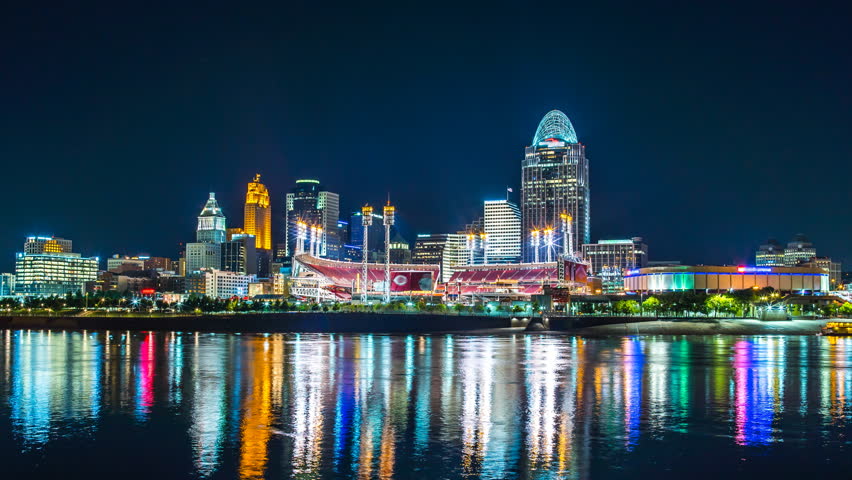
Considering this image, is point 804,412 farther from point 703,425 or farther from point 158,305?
point 158,305

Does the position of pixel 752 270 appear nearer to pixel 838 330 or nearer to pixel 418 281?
pixel 418 281

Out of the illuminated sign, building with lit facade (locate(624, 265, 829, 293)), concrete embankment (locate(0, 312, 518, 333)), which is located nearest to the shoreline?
concrete embankment (locate(0, 312, 518, 333))

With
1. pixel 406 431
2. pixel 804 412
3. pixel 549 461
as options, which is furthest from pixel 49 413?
pixel 804 412

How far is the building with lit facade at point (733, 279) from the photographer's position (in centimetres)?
17738

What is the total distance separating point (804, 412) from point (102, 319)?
10912cm

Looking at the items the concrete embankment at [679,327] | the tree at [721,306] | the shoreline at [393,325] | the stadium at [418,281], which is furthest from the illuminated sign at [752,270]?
the concrete embankment at [679,327]

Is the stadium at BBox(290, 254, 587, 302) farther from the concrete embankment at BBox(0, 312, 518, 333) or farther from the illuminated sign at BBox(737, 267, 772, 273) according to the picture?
the concrete embankment at BBox(0, 312, 518, 333)

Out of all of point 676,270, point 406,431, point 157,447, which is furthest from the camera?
Result: point 676,270

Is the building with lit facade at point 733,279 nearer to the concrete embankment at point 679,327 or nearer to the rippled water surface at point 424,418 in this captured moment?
the concrete embankment at point 679,327

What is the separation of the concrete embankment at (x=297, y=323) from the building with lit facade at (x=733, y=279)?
274ft

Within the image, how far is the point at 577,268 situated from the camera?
191 meters

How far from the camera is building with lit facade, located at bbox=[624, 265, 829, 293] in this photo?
177 m

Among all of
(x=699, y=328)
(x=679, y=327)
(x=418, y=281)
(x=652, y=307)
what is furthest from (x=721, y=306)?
(x=418, y=281)

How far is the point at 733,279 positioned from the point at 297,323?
106 m
